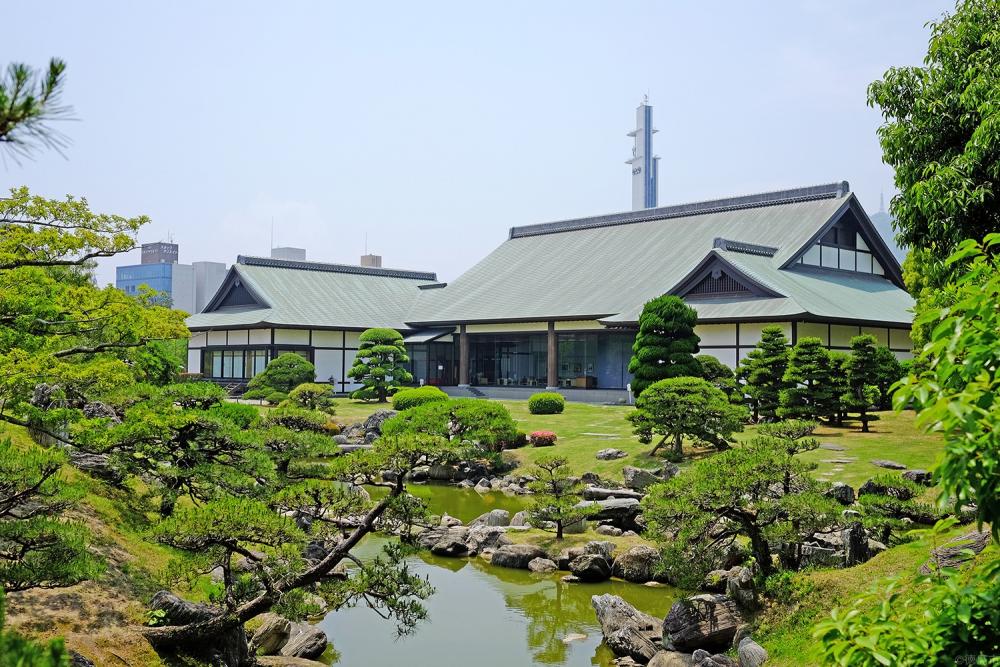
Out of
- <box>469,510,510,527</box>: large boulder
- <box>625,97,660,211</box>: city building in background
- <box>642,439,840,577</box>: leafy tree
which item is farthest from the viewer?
<box>625,97,660,211</box>: city building in background

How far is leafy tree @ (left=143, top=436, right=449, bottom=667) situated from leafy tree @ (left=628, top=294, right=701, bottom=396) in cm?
1658

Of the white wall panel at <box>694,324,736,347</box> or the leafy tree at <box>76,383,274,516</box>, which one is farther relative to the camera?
the white wall panel at <box>694,324,736,347</box>

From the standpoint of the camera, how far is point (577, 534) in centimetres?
1688

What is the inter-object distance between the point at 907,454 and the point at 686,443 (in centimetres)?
607

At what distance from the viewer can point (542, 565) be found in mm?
15297

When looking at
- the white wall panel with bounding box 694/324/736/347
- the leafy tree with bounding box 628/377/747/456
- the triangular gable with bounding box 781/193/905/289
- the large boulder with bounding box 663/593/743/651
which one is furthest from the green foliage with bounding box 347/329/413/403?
the large boulder with bounding box 663/593/743/651

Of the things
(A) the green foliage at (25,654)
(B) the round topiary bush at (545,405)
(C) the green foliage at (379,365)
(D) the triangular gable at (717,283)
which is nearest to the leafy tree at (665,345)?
(D) the triangular gable at (717,283)

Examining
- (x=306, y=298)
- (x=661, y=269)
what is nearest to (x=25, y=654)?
(x=661, y=269)

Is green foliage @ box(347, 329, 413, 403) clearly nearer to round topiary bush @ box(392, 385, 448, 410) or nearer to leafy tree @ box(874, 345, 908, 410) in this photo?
round topiary bush @ box(392, 385, 448, 410)

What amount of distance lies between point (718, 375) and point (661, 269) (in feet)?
41.0

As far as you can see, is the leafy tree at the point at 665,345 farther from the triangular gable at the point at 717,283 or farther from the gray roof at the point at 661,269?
the triangular gable at the point at 717,283

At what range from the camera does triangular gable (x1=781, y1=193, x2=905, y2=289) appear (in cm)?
3484

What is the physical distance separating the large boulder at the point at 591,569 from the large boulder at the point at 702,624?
12.0 ft

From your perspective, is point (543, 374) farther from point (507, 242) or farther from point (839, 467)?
point (839, 467)
